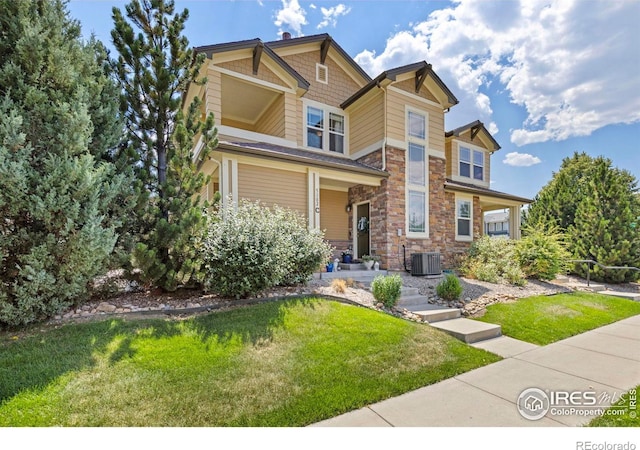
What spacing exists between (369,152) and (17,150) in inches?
384

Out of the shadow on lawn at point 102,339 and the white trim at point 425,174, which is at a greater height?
the white trim at point 425,174

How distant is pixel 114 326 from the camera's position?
14.3 ft

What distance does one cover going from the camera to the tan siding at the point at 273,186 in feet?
29.2

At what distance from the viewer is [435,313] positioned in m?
6.47

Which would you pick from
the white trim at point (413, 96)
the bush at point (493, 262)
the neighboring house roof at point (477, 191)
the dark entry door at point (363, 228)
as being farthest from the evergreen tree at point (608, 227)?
the dark entry door at point (363, 228)

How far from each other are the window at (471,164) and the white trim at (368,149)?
6.64 meters

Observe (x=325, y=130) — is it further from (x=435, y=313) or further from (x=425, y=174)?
(x=435, y=313)

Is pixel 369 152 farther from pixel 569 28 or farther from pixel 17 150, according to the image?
pixel 17 150

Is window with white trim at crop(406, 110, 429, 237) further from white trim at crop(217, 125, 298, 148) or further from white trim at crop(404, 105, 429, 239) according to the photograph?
white trim at crop(217, 125, 298, 148)

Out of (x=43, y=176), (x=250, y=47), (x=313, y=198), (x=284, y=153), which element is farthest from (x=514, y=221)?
(x=43, y=176)

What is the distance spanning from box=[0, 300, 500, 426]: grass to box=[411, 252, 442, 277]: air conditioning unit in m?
5.18

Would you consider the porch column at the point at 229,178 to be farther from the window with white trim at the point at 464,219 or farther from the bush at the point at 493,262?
the window with white trim at the point at 464,219

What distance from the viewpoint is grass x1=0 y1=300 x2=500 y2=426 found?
9.50 ft

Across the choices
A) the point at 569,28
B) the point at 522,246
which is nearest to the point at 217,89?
the point at 569,28
